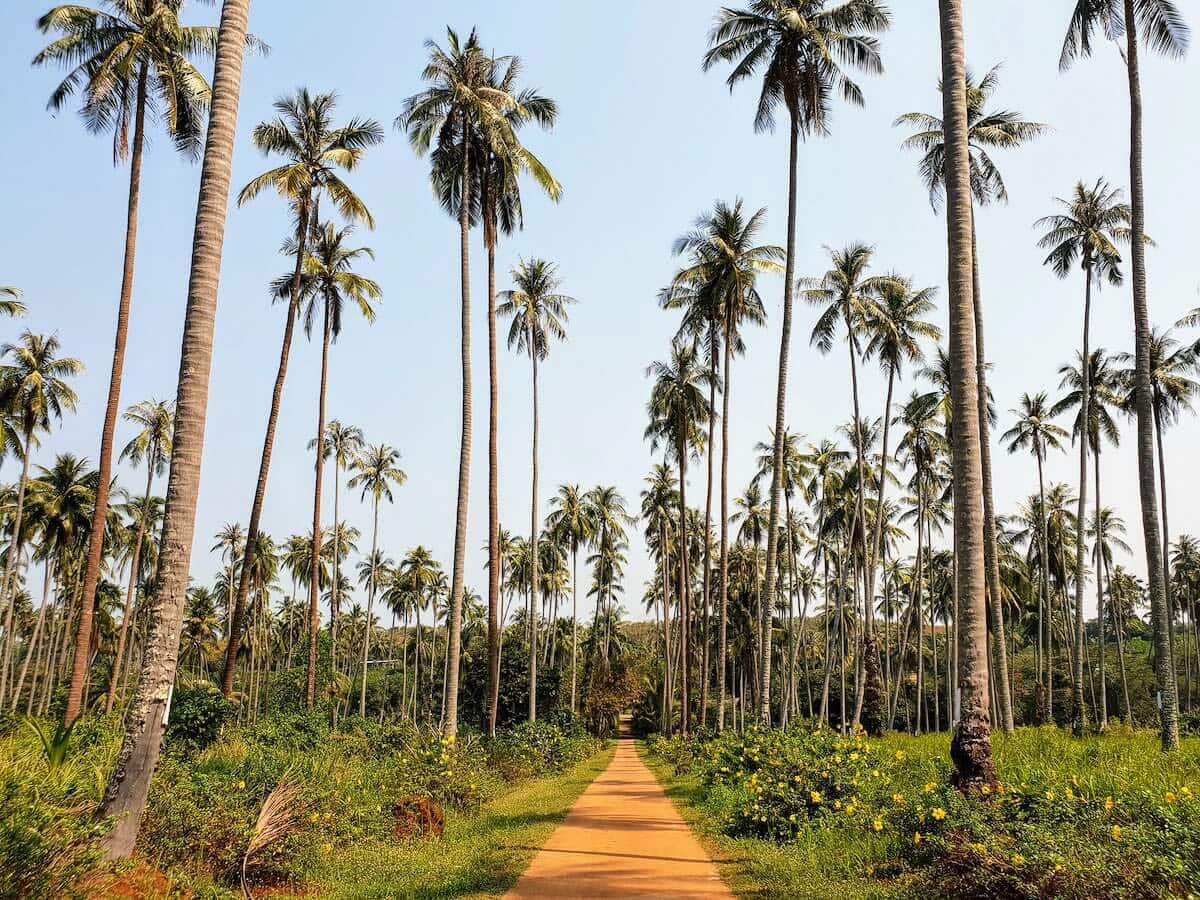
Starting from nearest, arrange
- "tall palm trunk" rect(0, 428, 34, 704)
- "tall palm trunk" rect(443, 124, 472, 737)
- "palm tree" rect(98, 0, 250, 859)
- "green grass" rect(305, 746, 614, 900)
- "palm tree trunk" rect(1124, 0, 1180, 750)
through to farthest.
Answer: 1. "palm tree" rect(98, 0, 250, 859)
2. "green grass" rect(305, 746, 614, 900)
3. "palm tree trunk" rect(1124, 0, 1180, 750)
4. "tall palm trunk" rect(443, 124, 472, 737)
5. "tall palm trunk" rect(0, 428, 34, 704)

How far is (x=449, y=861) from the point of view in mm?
9922

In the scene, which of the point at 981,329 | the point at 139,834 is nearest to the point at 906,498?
the point at 981,329

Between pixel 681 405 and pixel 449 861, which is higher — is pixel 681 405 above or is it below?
above

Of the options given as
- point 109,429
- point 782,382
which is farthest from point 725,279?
point 109,429

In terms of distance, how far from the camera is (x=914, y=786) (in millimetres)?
12055

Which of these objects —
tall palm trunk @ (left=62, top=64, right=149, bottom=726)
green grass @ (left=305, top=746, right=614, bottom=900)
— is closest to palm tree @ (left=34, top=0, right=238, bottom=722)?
tall palm trunk @ (left=62, top=64, right=149, bottom=726)

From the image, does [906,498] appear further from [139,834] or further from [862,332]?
[139,834]

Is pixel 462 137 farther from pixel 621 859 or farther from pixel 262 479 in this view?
pixel 621 859

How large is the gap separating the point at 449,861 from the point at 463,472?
1189cm

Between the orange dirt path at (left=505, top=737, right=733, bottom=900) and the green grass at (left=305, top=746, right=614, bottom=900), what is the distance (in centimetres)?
29

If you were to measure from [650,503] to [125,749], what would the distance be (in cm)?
4448

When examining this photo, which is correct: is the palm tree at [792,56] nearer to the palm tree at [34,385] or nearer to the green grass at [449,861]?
the green grass at [449,861]

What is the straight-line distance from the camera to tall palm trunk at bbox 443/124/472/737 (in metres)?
20.1

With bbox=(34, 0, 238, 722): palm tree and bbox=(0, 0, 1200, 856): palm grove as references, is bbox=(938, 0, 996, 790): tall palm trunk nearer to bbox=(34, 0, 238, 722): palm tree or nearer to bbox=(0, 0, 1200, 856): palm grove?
bbox=(0, 0, 1200, 856): palm grove
